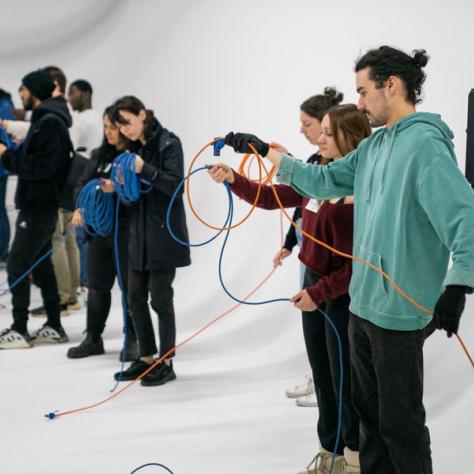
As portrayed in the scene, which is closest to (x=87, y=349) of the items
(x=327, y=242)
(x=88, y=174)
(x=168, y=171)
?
(x=88, y=174)

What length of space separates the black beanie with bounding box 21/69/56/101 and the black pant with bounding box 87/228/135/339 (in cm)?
81

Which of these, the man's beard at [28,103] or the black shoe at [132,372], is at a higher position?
the man's beard at [28,103]

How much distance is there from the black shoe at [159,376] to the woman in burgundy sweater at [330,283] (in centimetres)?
121

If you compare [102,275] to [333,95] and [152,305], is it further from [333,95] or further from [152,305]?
[333,95]

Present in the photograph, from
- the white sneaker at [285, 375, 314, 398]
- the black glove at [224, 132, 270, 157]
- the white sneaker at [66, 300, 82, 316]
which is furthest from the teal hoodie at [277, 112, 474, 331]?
the white sneaker at [66, 300, 82, 316]

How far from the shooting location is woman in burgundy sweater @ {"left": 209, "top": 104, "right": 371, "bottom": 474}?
89.1 inches

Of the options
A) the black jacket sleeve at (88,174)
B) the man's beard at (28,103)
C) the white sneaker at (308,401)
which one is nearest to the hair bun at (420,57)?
the white sneaker at (308,401)

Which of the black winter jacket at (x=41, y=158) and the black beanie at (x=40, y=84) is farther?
the black beanie at (x=40, y=84)

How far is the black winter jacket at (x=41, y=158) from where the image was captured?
3.91 m

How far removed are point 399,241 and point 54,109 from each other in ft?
8.42

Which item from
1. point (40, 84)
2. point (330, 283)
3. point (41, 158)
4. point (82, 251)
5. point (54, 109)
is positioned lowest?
point (82, 251)

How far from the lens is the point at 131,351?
154 inches

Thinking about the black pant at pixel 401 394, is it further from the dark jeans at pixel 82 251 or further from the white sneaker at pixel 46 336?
the dark jeans at pixel 82 251

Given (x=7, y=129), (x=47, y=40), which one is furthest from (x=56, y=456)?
(x=47, y=40)
